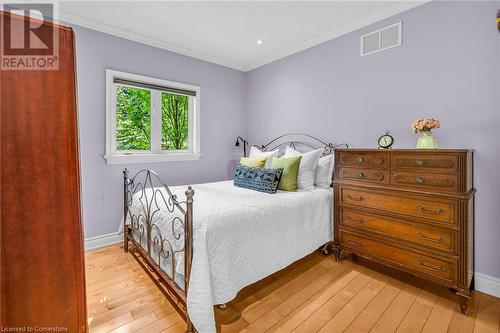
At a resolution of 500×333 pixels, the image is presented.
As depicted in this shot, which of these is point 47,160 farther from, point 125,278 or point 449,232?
point 449,232

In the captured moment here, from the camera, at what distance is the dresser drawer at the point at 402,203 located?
6.23 ft

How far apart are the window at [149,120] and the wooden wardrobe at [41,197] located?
7.91 ft

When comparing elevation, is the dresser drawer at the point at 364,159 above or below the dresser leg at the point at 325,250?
above

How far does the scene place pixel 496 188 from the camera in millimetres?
2000

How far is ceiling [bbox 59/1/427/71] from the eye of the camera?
97.5 inches

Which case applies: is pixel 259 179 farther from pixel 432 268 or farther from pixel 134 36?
pixel 134 36

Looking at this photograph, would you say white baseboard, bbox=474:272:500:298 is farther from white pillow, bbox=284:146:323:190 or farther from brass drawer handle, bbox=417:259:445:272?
white pillow, bbox=284:146:323:190

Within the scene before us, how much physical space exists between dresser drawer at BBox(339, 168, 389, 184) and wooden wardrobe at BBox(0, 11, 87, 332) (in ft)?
7.26

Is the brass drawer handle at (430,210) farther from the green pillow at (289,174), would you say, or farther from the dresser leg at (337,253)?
the green pillow at (289,174)

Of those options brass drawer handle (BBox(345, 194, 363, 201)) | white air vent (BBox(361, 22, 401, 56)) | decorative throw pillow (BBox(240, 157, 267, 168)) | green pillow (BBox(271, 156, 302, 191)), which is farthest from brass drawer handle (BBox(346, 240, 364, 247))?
white air vent (BBox(361, 22, 401, 56))

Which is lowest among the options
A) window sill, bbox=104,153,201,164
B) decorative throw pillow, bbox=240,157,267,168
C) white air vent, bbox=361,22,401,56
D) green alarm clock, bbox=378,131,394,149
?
decorative throw pillow, bbox=240,157,267,168

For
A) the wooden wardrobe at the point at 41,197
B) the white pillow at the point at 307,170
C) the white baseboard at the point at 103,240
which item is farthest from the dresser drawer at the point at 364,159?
the white baseboard at the point at 103,240

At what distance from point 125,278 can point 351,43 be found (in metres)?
3.40

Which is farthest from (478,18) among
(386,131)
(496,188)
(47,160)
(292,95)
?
(47,160)
